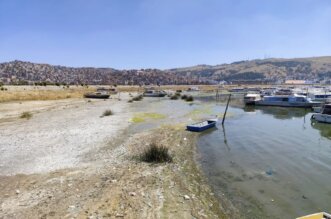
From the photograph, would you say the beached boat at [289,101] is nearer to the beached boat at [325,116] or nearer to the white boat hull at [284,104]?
the white boat hull at [284,104]

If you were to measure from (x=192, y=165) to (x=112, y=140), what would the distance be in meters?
8.28

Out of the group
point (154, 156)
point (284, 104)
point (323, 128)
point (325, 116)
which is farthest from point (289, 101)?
point (154, 156)

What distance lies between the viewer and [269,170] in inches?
688

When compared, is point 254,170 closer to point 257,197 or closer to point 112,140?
point 257,197

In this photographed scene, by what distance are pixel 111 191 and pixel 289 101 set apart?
56.3 metres

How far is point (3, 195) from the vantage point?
12203mm

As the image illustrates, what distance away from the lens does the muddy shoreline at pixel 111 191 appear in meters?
10.8

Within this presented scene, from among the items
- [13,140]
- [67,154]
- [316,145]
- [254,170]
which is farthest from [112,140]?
[316,145]

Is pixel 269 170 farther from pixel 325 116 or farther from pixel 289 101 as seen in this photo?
pixel 289 101

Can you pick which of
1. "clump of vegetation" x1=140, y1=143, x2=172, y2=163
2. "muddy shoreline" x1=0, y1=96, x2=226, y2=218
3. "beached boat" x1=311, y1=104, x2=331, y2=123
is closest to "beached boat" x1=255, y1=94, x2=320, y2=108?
"beached boat" x1=311, y1=104, x2=331, y2=123

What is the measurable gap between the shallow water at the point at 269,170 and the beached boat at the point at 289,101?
3141cm

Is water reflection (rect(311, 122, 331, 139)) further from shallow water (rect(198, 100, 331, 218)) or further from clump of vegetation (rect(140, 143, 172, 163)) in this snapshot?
clump of vegetation (rect(140, 143, 172, 163))

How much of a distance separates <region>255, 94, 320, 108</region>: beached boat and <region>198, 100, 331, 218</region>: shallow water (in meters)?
31.4

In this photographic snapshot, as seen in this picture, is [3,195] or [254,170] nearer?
[3,195]
